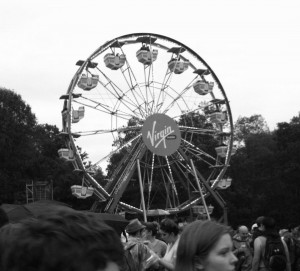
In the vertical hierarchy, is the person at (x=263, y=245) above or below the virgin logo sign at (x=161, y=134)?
below

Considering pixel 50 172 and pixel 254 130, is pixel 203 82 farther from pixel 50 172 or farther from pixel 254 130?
pixel 254 130

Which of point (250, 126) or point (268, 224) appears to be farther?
point (250, 126)

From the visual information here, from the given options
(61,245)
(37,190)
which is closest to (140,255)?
(61,245)

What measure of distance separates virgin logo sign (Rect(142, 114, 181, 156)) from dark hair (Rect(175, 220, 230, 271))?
2397cm

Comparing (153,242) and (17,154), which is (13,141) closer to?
(17,154)

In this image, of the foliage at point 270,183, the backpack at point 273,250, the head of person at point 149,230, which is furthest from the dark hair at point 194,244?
the foliage at point 270,183

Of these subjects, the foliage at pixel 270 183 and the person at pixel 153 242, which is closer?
the person at pixel 153 242

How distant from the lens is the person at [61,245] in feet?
4.45

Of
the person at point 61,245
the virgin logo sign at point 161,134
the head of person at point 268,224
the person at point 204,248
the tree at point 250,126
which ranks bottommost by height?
the head of person at point 268,224

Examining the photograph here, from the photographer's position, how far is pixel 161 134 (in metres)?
28.4

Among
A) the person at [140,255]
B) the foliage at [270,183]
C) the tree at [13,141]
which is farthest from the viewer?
the foliage at [270,183]

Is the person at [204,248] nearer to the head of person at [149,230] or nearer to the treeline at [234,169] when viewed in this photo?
Answer: the head of person at [149,230]

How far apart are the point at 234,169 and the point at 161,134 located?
32.8 metres

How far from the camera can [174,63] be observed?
99.9 ft
